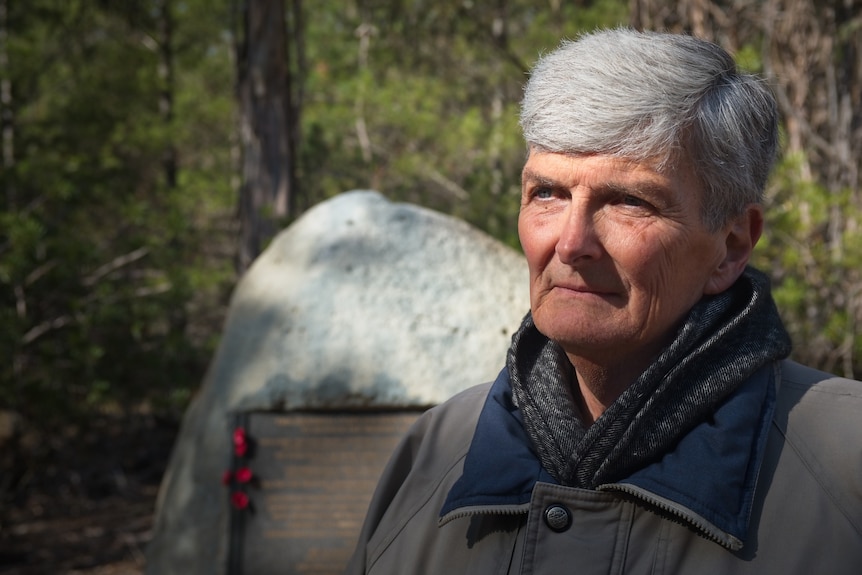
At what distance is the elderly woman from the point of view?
50.9 inches

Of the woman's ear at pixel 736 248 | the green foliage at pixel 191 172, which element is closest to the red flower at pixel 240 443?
the green foliage at pixel 191 172

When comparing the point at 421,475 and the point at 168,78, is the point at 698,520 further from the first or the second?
the point at 168,78

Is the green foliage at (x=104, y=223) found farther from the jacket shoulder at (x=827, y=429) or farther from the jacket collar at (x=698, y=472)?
the jacket shoulder at (x=827, y=429)

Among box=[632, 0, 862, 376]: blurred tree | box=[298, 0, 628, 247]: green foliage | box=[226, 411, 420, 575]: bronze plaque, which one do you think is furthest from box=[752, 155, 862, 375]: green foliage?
box=[226, 411, 420, 575]: bronze plaque

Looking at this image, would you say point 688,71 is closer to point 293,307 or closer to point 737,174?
point 737,174

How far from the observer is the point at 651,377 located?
1351 millimetres

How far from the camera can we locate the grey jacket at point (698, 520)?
126cm

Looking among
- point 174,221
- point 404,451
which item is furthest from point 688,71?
point 174,221

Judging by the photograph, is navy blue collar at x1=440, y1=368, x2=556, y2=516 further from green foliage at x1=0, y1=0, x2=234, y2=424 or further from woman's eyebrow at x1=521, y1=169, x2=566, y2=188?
green foliage at x1=0, y1=0, x2=234, y2=424

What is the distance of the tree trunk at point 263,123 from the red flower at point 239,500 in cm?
326

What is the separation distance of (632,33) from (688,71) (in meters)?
0.16

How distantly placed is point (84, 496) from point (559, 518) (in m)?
6.84

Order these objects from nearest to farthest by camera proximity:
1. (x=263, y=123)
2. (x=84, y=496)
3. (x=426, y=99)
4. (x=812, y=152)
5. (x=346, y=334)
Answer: (x=346, y=334) < (x=812, y=152) < (x=263, y=123) < (x=84, y=496) < (x=426, y=99)

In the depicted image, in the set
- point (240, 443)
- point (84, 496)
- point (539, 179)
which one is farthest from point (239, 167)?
point (539, 179)
